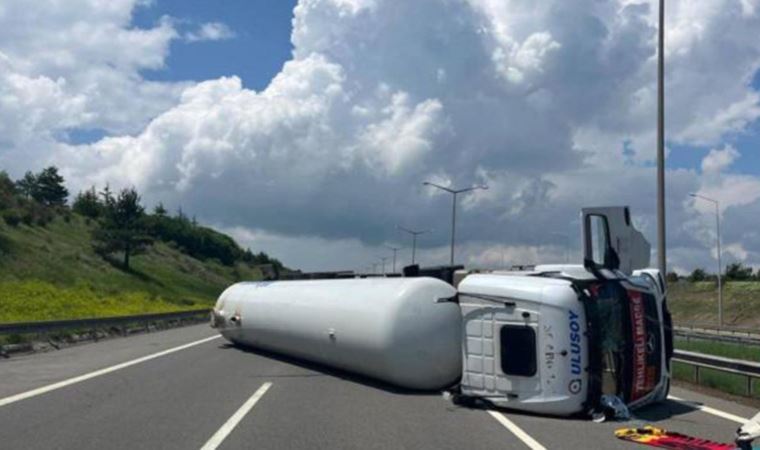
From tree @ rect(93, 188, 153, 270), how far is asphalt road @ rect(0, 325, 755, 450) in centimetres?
6362

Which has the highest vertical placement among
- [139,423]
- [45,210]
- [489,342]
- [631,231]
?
[45,210]

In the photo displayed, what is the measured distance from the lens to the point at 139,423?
1227cm

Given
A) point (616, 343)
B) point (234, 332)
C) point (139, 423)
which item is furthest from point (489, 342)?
point (234, 332)

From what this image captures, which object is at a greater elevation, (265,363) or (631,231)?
(631,231)

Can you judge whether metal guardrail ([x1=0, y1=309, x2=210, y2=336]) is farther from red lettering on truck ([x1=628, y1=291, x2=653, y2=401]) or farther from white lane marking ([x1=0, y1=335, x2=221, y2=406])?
red lettering on truck ([x1=628, y1=291, x2=653, y2=401])

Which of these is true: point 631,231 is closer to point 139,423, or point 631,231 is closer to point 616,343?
point 616,343

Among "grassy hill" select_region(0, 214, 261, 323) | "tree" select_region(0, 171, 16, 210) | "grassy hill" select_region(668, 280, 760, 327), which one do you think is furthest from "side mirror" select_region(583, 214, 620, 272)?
"tree" select_region(0, 171, 16, 210)

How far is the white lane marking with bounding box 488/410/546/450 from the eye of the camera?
1088 centimetres

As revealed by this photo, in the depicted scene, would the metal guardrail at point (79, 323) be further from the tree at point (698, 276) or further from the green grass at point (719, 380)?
the tree at point (698, 276)

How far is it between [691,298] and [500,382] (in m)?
70.5

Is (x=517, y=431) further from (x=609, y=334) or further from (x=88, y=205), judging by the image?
(x=88, y=205)

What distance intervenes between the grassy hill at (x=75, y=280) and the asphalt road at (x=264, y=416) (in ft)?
86.8

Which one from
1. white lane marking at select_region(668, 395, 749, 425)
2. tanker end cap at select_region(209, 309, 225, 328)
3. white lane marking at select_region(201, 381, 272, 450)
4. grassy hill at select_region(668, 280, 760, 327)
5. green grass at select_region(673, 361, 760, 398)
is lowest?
white lane marking at select_region(201, 381, 272, 450)

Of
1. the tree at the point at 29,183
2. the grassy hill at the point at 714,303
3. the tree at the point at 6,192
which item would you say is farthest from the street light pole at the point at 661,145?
the tree at the point at 29,183
